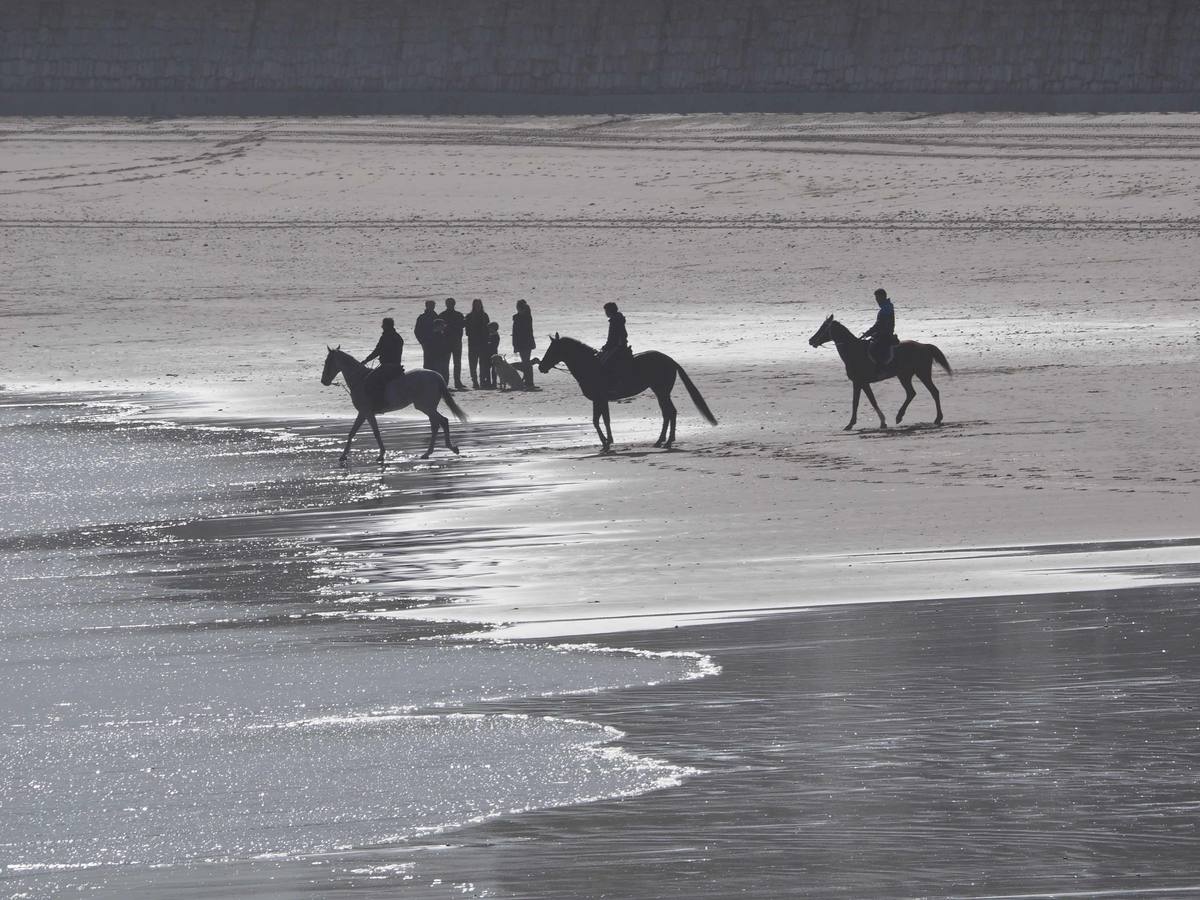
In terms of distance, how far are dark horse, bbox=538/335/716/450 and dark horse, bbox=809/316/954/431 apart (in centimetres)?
137

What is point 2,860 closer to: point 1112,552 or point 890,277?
point 1112,552

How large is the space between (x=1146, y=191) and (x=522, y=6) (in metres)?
18.3

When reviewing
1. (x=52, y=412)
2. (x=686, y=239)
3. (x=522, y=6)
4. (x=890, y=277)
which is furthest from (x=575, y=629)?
(x=522, y=6)

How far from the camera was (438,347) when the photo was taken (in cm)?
2381

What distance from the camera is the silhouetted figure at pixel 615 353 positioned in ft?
59.8

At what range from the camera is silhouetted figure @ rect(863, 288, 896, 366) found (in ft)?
61.9

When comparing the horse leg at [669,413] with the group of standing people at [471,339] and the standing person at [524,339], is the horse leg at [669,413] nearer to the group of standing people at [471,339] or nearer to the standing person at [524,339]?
the group of standing people at [471,339]

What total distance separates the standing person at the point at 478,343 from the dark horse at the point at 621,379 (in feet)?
19.6

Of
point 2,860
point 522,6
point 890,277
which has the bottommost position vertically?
point 2,860

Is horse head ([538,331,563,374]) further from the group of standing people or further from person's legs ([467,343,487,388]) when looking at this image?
person's legs ([467,343,487,388])

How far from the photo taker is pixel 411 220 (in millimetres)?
40156

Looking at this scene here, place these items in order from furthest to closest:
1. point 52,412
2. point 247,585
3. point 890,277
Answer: point 890,277 < point 52,412 < point 247,585

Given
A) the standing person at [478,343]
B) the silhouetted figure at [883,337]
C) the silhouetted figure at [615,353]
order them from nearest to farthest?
the silhouetted figure at [615,353] < the silhouetted figure at [883,337] < the standing person at [478,343]

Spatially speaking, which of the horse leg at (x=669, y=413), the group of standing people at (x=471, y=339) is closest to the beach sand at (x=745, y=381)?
the horse leg at (x=669, y=413)
